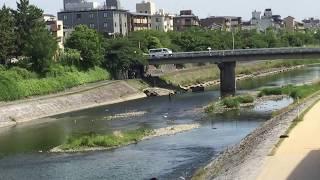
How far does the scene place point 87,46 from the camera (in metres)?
71.7

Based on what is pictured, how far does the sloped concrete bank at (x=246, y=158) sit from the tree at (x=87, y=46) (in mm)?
38816

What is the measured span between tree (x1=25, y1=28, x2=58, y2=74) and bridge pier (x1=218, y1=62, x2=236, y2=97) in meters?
20.0

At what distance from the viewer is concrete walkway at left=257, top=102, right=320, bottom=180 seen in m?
21.1

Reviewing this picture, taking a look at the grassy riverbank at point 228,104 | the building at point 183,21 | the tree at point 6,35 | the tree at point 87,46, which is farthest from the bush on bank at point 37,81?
the building at point 183,21

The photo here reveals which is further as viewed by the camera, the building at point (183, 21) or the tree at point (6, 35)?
the building at point (183, 21)

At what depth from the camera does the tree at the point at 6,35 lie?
198ft

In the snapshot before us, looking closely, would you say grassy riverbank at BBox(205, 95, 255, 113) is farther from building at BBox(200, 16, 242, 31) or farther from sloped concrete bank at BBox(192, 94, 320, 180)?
building at BBox(200, 16, 242, 31)

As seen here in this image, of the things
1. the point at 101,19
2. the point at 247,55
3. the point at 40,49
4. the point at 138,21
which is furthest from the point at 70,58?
the point at 138,21

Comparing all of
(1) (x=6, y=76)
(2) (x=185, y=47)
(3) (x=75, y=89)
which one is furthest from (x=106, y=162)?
(2) (x=185, y=47)

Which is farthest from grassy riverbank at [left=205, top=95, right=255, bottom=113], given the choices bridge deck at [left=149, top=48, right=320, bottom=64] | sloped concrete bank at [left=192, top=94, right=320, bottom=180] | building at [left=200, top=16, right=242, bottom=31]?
building at [left=200, top=16, right=242, bottom=31]

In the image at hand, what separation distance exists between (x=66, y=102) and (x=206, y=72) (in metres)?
33.7

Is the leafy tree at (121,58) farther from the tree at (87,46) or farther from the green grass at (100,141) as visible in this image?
the green grass at (100,141)

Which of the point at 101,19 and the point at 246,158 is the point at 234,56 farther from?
the point at 246,158

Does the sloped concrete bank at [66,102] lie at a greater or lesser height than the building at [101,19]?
lesser
